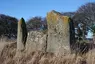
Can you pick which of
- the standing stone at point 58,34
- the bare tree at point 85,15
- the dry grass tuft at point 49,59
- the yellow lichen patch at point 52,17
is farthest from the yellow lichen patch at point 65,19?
the bare tree at point 85,15

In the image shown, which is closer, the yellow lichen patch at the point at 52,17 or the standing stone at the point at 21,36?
the yellow lichen patch at the point at 52,17

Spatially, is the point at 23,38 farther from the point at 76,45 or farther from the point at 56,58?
the point at 56,58

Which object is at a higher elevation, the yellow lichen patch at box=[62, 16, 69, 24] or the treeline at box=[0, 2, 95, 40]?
the treeline at box=[0, 2, 95, 40]

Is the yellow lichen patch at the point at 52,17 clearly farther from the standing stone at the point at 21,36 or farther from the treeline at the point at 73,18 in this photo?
the treeline at the point at 73,18

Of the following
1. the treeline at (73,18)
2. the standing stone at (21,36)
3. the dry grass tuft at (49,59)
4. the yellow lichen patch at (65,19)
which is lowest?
the dry grass tuft at (49,59)

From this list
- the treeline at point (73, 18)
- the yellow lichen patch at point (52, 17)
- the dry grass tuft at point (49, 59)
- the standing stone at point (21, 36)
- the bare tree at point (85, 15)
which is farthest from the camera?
the bare tree at point (85, 15)

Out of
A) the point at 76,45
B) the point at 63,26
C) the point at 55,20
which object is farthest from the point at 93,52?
the point at 55,20

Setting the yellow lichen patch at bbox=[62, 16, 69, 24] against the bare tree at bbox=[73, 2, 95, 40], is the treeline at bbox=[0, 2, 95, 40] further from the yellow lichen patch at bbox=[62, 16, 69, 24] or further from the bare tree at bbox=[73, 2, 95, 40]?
the yellow lichen patch at bbox=[62, 16, 69, 24]

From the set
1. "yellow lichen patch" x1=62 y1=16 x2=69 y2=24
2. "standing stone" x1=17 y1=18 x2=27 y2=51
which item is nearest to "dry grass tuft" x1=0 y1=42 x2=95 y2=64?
"yellow lichen patch" x1=62 y1=16 x2=69 y2=24

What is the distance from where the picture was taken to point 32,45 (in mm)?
8984

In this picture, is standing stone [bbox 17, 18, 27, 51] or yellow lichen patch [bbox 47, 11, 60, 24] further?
standing stone [bbox 17, 18, 27, 51]

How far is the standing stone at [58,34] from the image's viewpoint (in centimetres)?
777

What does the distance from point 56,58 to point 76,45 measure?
1.22m

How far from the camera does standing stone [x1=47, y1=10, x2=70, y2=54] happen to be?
306 inches
